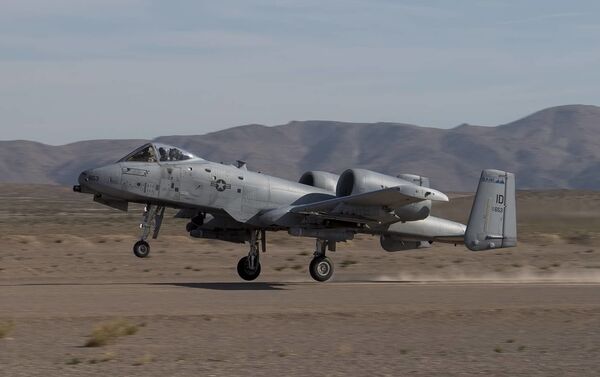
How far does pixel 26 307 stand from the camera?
19453 mm

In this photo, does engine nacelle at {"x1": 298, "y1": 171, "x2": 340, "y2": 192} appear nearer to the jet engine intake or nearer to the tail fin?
the jet engine intake

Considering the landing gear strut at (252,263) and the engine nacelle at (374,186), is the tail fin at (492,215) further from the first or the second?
the landing gear strut at (252,263)

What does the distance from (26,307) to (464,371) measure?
383 inches

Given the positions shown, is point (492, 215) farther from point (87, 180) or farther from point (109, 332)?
point (109, 332)

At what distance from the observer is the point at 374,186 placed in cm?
2603

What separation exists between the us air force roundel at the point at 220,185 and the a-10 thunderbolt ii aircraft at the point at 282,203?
0.06ft

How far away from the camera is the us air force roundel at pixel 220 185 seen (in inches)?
1004

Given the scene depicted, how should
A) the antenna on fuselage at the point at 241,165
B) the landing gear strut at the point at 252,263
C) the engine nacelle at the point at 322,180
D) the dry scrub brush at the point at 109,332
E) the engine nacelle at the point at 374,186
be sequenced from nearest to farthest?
the dry scrub brush at the point at 109,332, the engine nacelle at the point at 374,186, the antenna on fuselage at the point at 241,165, the landing gear strut at the point at 252,263, the engine nacelle at the point at 322,180

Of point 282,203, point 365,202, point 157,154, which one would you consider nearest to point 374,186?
point 365,202

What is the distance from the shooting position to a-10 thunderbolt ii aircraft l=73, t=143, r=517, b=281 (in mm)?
24781

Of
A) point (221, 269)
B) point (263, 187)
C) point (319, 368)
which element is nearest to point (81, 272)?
point (221, 269)

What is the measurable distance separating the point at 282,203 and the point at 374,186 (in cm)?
247

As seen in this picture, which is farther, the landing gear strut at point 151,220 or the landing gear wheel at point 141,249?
the landing gear strut at point 151,220

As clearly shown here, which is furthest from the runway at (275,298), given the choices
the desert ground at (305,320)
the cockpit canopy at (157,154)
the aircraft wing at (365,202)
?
the cockpit canopy at (157,154)
